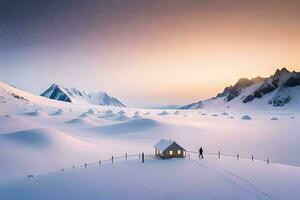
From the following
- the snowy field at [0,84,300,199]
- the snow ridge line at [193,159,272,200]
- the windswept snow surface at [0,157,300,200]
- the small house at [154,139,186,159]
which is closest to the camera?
the snow ridge line at [193,159,272,200]

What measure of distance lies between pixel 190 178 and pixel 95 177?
12.6m

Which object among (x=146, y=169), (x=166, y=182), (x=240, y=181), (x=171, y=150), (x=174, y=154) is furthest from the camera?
(x=174, y=154)

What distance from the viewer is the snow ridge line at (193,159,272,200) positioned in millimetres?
34594

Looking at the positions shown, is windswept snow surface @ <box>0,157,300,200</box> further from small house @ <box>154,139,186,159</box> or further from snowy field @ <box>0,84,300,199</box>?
small house @ <box>154,139,186,159</box>

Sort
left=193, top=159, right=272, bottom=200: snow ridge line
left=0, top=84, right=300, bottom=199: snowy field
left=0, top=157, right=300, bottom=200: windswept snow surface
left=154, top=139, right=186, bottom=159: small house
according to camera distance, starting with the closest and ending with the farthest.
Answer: left=193, top=159, right=272, bottom=200: snow ridge line → left=0, top=157, right=300, bottom=200: windswept snow surface → left=0, top=84, right=300, bottom=199: snowy field → left=154, top=139, right=186, bottom=159: small house

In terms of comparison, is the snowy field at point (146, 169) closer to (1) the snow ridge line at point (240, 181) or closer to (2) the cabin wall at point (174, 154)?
(1) the snow ridge line at point (240, 181)

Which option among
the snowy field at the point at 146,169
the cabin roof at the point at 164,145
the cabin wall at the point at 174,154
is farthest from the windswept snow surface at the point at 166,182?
the cabin roof at the point at 164,145

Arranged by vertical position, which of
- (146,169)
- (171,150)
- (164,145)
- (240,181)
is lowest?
(240,181)

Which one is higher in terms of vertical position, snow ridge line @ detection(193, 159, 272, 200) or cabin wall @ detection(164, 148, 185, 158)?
cabin wall @ detection(164, 148, 185, 158)

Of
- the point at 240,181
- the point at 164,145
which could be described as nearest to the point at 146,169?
the point at 164,145

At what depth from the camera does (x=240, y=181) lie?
1531 inches

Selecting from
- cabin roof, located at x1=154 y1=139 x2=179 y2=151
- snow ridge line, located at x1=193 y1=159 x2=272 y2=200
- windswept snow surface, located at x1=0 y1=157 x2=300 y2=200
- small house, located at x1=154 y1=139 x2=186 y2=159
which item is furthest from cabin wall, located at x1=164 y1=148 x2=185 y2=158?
snow ridge line, located at x1=193 y1=159 x2=272 y2=200

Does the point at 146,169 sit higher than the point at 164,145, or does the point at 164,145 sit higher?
the point at 164,145

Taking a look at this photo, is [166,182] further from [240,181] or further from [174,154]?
[174,154]
